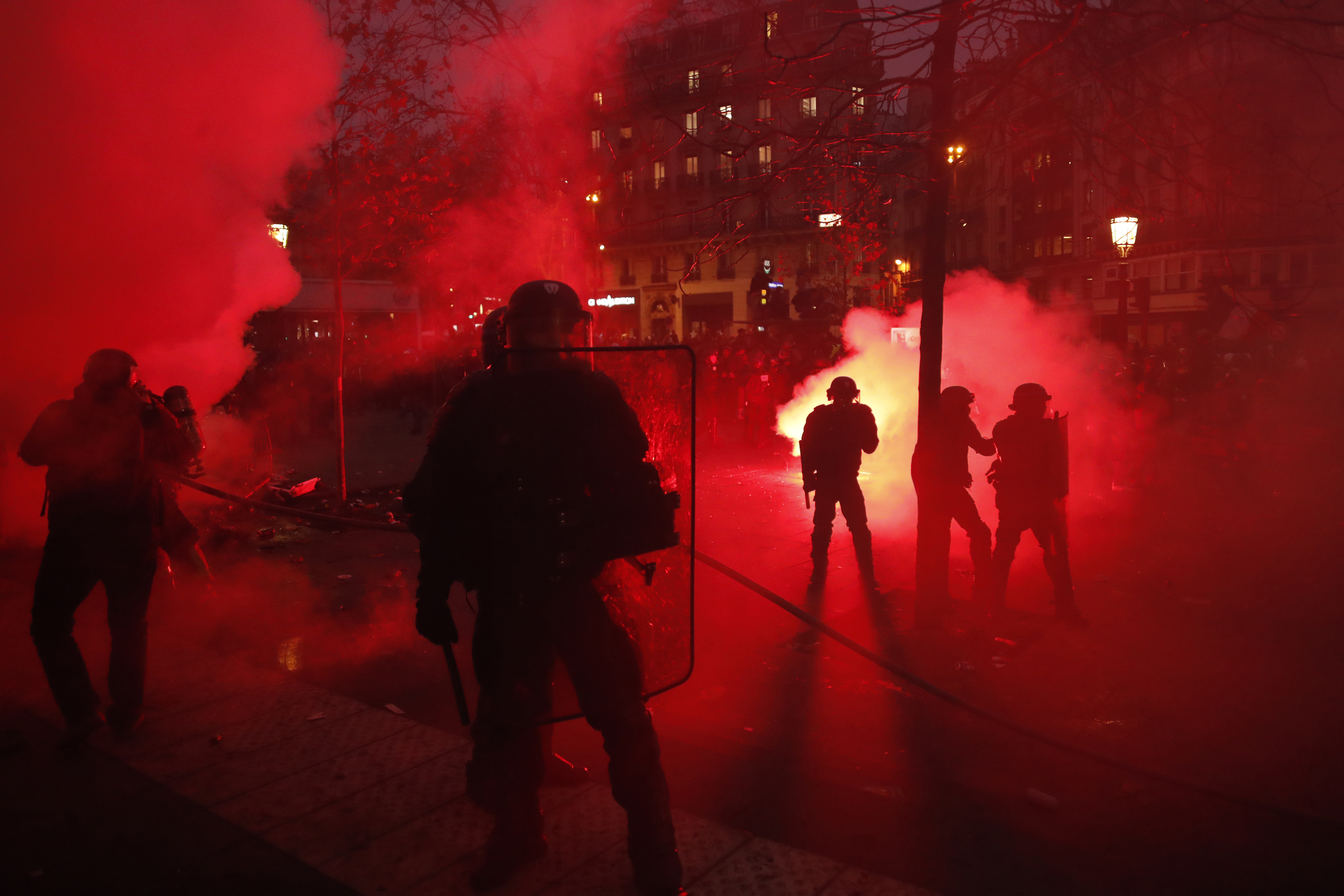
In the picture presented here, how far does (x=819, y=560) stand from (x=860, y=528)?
404 mm

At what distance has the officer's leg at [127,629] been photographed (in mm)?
3787

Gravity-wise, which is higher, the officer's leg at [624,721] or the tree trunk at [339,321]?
the tree trunk at [339,321]

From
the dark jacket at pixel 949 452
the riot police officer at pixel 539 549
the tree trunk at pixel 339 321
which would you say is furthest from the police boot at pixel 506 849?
the tree trunk at pixel 339 321

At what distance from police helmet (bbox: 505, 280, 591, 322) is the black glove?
918 millimetres

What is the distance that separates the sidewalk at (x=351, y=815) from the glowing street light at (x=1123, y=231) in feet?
28.2

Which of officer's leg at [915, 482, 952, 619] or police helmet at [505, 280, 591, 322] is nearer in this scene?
police helmet at [505, 280, 591, 322]

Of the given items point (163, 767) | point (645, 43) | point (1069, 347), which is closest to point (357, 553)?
point (163, 767)

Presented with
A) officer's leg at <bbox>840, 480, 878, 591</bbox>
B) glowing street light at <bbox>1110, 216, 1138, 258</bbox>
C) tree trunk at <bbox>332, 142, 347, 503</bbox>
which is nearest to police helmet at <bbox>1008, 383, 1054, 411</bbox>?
officer's leg at <bbox>840, 480, 878, 591</bbox>

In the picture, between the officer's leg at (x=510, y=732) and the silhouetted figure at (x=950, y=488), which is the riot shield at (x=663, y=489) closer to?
the officer's leg at (x=510, y=732)

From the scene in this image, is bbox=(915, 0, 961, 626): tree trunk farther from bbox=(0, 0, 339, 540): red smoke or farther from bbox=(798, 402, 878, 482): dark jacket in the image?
bbox=(0, 0, 339, 540): red smoke

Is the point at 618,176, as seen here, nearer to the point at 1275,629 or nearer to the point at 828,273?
the point at 1275,629

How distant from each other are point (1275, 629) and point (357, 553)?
712 cm

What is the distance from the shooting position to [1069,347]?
35.8 ft

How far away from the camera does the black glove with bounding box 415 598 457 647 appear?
98.4 inches
